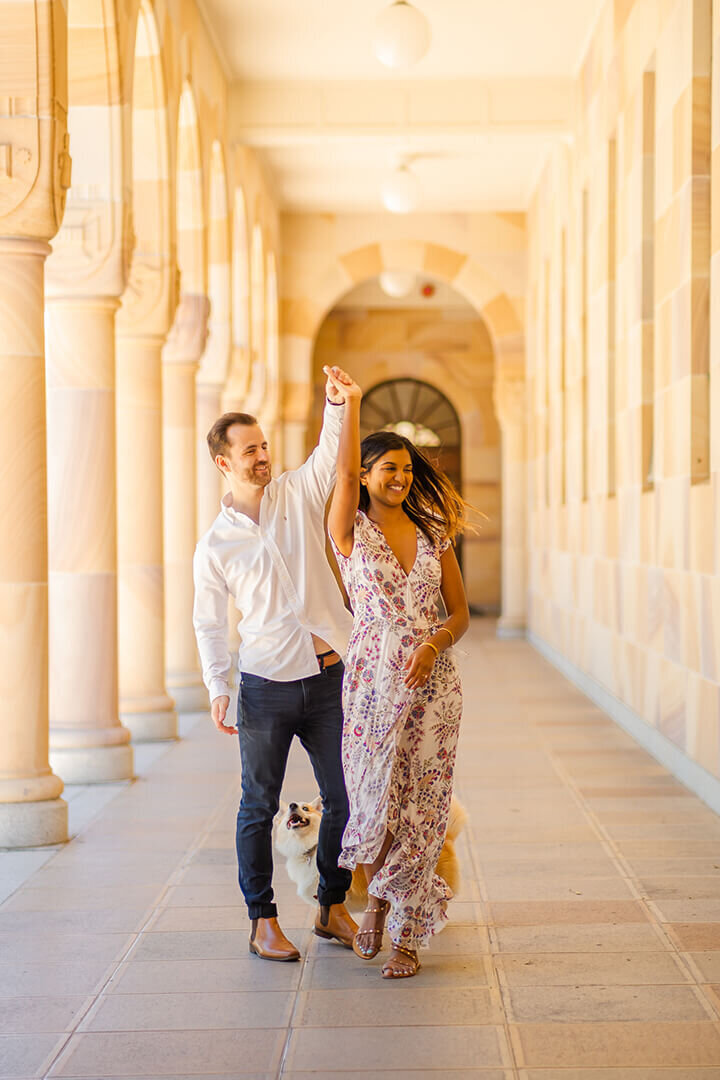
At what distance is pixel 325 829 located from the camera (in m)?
4.51

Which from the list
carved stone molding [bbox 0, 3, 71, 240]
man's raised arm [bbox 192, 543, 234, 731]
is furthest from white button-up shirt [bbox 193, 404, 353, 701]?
carved stone molding [bbox 0, 3, 71, 240]

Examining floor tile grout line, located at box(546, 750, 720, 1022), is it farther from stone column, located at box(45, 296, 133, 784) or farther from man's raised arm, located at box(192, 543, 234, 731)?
stone column, located at box(45, 296, 133, 784)

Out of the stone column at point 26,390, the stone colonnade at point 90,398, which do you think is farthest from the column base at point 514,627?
the stone column at point 26,390

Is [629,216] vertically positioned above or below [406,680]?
above

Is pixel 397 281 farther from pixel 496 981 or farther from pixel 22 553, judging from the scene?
pixel 496 981

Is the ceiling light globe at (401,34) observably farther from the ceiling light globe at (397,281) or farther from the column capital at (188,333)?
the ceiling light globe at (397,281)

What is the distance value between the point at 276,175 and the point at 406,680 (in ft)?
43.5

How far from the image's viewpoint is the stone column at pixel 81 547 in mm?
7656

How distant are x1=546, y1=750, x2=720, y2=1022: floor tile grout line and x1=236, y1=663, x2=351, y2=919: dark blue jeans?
1.15 m

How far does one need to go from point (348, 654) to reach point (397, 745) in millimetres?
334

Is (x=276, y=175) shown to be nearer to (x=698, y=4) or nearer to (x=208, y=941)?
(x=698, y=4)

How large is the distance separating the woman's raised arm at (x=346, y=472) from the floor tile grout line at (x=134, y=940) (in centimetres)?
150

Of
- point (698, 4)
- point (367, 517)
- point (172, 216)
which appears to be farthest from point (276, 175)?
point (367, 517)

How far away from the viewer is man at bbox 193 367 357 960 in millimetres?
4371
